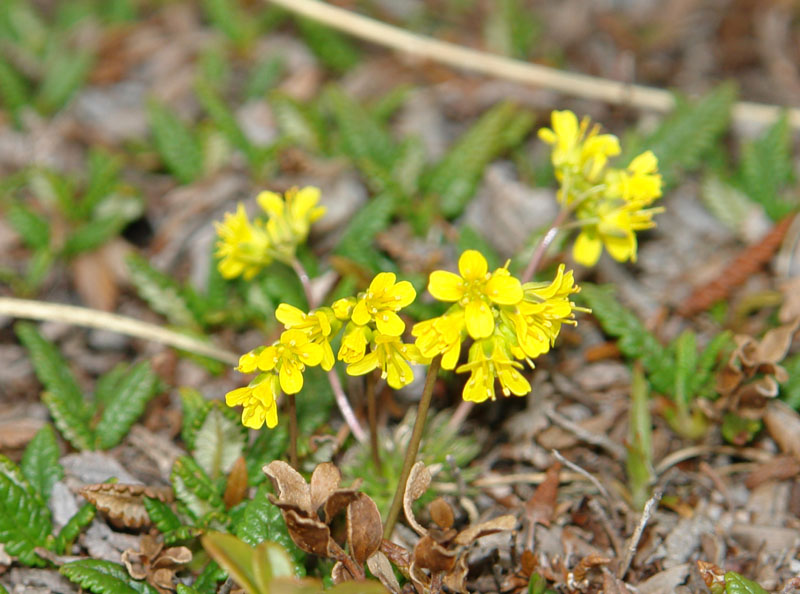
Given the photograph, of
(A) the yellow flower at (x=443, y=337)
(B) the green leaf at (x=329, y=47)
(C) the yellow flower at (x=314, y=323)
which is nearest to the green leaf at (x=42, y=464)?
(C) the yellow flower at (x=314, y=323)

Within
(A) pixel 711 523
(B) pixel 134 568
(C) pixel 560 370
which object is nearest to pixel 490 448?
(C) pixel 560 370

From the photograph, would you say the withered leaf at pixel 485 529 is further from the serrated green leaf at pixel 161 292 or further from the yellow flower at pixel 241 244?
the serrated green leaf at pixel 161 292

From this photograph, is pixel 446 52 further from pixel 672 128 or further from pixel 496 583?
pixel 496 583

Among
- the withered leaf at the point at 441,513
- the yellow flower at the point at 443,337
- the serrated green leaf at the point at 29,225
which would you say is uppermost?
the yellow flower at the point at 443,337

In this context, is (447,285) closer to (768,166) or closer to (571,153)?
(571,153)

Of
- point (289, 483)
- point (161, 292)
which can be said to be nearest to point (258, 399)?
point (289, 483)

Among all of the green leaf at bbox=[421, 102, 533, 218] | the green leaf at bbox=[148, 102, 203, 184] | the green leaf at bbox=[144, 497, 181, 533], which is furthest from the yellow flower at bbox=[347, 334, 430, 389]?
the green leaf at bbox=[148, 102, 203, 184]
